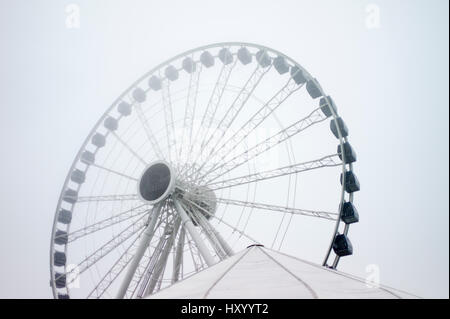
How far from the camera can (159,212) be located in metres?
14.9

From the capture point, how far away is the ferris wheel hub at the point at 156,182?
1483 centimetres

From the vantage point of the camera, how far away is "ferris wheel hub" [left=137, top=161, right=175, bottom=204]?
14.8 metres

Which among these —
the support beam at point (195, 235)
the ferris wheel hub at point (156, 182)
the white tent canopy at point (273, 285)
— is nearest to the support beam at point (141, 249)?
the ferris wheel hub at point (156, 182)

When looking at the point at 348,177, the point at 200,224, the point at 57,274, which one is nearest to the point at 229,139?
the point at 200,224

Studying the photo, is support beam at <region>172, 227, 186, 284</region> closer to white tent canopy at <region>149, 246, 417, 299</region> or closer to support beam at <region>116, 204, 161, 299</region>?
support beam at <region>116, 204, 161, 299</region>

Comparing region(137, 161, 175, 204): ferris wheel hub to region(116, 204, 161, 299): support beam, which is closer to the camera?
region(116, 204, 161, 299): support beam

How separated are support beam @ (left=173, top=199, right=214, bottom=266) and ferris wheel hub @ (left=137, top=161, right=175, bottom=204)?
73cm

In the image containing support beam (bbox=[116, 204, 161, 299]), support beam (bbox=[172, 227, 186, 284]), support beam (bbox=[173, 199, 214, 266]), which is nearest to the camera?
support beam (bbox=[173, 199, 214, 266])

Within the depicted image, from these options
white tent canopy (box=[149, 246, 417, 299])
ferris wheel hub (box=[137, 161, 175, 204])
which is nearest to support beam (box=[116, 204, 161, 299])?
ferris wheel hub (box=[137, 161, 175, 204])

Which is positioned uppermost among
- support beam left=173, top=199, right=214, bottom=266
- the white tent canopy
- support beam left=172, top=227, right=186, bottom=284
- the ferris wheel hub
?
the ferris wheel hub

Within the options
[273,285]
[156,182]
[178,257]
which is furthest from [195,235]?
[273,285]

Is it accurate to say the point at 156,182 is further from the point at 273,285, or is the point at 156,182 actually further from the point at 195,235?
the point at 273,285

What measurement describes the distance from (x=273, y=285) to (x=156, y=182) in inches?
444

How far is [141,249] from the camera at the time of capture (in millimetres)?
14117
